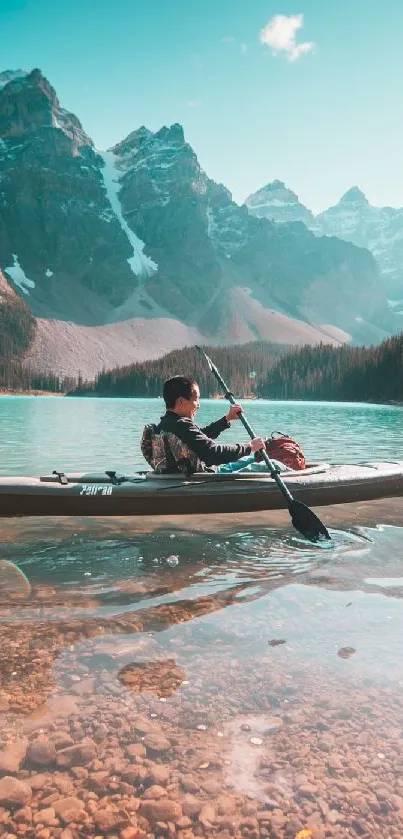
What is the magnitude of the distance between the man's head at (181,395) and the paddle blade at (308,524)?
2.19 meters

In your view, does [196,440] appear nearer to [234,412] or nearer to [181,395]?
[181,395]

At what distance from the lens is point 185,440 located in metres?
8.60

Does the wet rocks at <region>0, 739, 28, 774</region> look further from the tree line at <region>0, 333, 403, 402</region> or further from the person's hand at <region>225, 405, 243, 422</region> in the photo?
the tree line at <region>0, 333, 403, 402</region>

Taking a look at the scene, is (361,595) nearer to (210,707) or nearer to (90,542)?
(210,707)

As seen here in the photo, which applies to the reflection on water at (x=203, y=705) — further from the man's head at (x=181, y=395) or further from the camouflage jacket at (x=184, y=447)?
the man's head at (x=181, y=395)

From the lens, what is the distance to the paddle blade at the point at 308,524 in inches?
347

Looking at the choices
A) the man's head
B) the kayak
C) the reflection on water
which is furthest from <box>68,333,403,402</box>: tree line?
the reflection on water

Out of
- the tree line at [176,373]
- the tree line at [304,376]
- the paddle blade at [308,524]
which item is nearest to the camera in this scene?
the paddle blade at [308,524]

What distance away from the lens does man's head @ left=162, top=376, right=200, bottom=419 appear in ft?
27.3

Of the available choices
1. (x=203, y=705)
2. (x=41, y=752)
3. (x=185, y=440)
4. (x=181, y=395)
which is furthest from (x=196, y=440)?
(x=41, y=752)

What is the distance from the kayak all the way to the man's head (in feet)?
4.35

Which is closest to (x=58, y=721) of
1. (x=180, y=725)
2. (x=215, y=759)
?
(x=180, y=725)

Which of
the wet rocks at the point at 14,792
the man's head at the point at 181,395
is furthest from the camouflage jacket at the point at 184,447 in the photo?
the wet rocks at the point at 14,792

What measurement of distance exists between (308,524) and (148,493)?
241 cm
